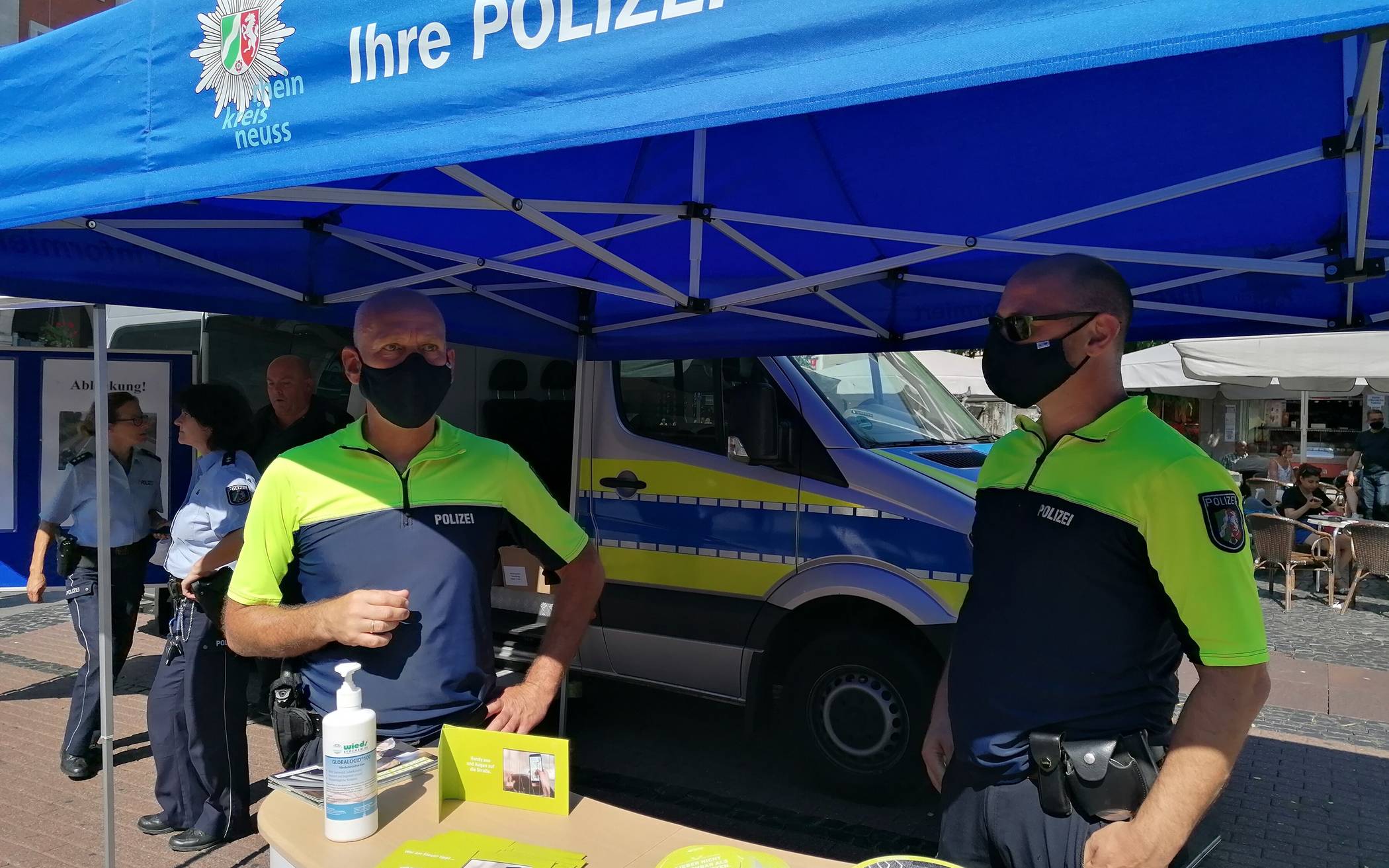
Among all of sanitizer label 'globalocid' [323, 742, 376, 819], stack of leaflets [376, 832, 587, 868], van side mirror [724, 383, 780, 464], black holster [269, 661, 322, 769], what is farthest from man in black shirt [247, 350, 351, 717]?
stack of leaflets [376, 832, 587, 868]

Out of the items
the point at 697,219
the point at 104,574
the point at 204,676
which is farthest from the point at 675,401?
the point at 104,574

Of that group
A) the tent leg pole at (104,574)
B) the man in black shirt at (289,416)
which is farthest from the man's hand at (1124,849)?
the man in black shirt at (289,416)

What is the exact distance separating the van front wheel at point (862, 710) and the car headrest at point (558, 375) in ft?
9.03

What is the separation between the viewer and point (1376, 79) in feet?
6.30

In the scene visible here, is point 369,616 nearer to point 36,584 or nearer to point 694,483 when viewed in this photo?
point 694,483

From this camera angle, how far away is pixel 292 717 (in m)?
2.23

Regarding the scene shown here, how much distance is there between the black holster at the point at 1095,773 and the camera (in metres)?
1.80

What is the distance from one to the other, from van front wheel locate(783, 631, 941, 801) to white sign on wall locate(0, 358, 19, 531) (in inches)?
188

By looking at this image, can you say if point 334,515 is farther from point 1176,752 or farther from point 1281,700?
point 1281,700

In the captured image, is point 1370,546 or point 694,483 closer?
point 694,483

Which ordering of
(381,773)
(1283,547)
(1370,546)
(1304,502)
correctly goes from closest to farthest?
(381,773) < (1370,546) < (1283,547) < (1304,502)

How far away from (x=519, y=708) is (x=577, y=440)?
9.76ft

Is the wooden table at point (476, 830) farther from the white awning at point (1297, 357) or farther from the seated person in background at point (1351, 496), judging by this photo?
the seated person in background at point (1351, 496)

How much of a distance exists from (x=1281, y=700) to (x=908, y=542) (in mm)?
3840
